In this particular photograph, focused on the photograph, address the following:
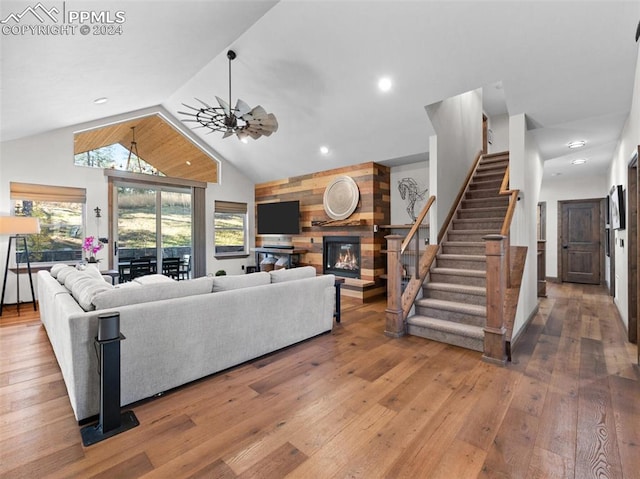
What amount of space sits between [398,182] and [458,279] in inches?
99.8

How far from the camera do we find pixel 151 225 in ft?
21.3

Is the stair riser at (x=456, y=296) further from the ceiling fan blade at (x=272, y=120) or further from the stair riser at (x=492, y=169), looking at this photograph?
the stair riser at (x=492, y=169)

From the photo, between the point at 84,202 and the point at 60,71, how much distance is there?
316 centimetres

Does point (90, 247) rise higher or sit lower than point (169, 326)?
higher

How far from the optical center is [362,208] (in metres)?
5.80

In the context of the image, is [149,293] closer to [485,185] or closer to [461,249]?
[461,249]

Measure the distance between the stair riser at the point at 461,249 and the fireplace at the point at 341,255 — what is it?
5.78 feet

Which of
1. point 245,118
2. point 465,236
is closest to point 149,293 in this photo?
point 245,118

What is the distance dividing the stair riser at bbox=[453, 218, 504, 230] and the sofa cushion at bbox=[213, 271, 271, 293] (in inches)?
131

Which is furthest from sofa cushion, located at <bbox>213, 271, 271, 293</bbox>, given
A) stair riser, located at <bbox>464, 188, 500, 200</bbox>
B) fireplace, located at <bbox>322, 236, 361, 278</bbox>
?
stair riser, located at <bbox>464, 188, 500, 200</bbox>

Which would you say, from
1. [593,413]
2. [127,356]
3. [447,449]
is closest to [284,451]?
[447,449]

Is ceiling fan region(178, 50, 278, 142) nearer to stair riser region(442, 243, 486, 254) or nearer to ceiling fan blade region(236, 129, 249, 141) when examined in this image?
ceiling fan blade region(236, 129, 249, 141)

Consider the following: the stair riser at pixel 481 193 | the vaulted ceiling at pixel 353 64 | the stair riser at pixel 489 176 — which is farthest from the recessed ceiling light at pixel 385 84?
the stair riser at pixel 489 176

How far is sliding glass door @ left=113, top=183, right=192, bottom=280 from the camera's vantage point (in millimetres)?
6086
